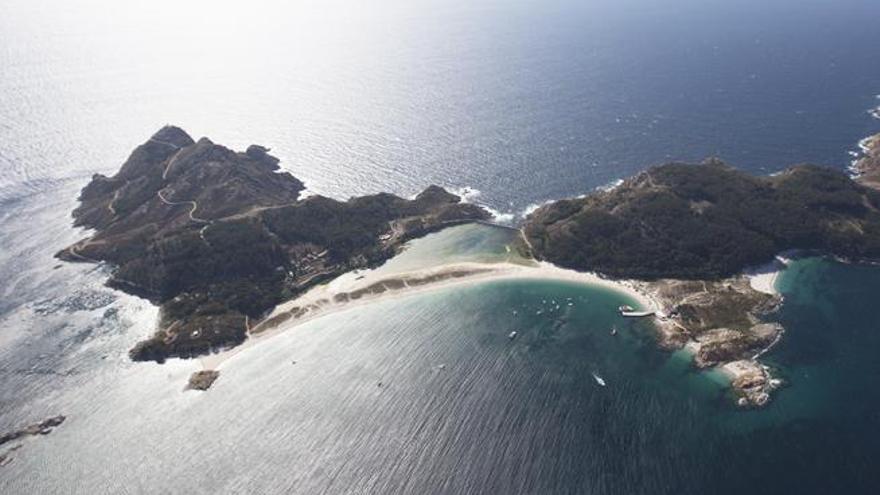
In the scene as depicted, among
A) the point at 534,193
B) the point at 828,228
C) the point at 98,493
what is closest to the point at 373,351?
the point at 98,493

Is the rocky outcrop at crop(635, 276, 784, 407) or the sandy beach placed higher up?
the sandy beach

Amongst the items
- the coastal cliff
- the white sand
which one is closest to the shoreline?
the white sand

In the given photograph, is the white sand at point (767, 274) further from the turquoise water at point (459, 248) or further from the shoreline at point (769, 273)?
the turquoise water at point (459, 248)

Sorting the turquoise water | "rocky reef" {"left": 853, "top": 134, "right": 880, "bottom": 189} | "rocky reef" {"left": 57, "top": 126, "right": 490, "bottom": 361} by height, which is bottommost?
"rocky reef" {"left": 853, "top": 134, "right": 880, "bottom": 189}

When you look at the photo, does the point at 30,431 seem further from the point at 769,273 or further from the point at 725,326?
the point at 769,273

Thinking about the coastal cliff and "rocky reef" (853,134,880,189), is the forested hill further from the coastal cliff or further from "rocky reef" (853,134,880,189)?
"rocky reef" (853,134,880,189)

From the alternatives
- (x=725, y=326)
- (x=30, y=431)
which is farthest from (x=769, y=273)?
(x=30, y=431)

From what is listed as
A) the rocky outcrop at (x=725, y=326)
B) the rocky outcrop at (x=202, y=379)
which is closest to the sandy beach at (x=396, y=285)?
the rocky outcrop at (x=725, y=326)
